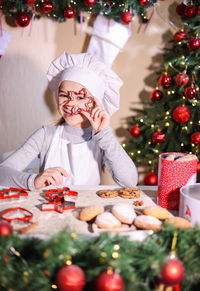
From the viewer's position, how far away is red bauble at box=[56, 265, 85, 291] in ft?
1.76

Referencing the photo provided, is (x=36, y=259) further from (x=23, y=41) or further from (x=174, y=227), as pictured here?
(x=23, y=41)

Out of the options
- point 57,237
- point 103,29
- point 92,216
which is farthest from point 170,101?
point 57,237

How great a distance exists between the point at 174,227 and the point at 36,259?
29 centimetres

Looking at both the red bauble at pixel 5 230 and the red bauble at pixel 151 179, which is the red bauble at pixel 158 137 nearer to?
the red bauble at pixel 151 179

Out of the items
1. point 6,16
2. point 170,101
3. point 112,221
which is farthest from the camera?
point 6,16

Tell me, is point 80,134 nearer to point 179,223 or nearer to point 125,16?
point 179,223

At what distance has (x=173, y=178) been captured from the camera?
93 cm

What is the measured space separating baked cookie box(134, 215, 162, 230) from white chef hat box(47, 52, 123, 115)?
93 centimetres

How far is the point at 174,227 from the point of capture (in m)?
0.67

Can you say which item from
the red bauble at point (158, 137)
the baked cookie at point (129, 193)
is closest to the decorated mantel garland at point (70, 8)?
the red bauble at point (158, 137)

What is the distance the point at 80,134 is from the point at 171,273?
1231 mm

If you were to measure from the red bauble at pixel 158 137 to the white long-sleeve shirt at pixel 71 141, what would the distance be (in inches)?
35.1

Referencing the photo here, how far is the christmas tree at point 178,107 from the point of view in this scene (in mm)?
2418

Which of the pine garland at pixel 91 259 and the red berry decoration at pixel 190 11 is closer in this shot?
the pine garland at pixel 91 259
